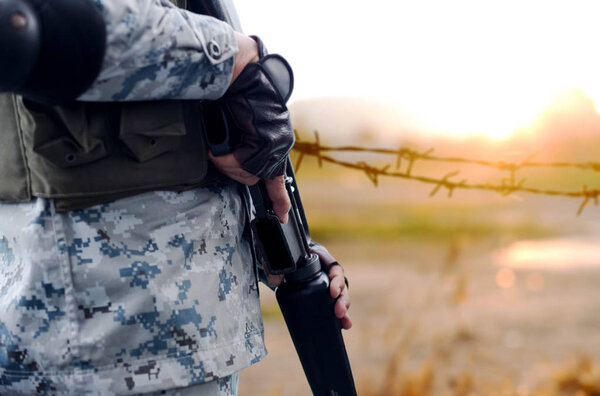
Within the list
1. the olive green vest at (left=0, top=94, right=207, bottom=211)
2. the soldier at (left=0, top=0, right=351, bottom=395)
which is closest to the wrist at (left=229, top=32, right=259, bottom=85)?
the soldier at (left=0, top=0, right=351, bottom=395)

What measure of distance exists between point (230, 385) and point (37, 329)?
308 mm

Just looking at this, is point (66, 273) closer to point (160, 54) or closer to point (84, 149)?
point (84, 149)

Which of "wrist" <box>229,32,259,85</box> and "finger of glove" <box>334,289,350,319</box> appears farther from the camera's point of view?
"finger of glove" <box>334,289,350,319</box>

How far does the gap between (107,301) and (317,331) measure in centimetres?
46

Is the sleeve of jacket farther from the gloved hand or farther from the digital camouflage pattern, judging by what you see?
the digital camouflage pattern

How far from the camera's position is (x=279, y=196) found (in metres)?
1.14

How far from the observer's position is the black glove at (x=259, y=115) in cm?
100

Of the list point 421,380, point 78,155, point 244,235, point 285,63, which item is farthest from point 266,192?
point 421,380

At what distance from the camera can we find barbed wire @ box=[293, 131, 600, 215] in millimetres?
1530

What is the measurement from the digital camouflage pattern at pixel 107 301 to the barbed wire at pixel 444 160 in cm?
51

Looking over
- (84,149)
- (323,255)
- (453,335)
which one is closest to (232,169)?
(84,149)

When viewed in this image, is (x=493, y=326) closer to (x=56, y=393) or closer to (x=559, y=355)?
(x=559, y=355)

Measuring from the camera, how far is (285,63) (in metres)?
1.06

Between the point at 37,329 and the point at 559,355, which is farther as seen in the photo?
the point at 559,355
